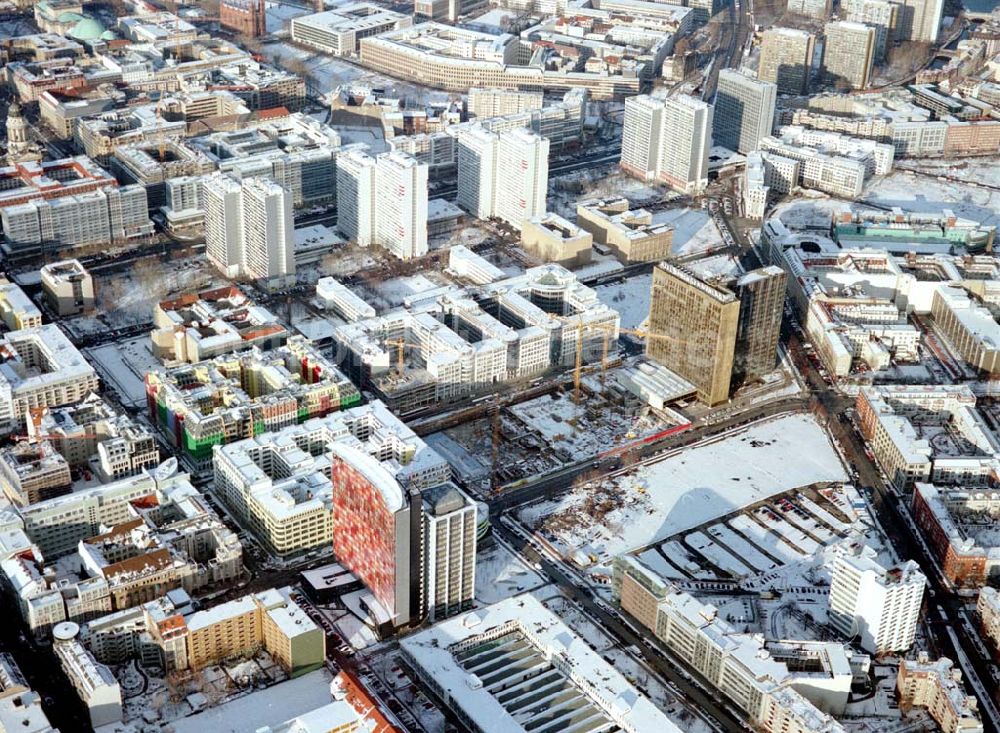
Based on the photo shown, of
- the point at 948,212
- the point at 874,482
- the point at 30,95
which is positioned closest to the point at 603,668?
the point at 874,482

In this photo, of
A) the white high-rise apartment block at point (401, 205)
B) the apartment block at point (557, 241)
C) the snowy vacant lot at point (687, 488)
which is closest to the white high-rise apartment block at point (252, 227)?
the white high-rise apartment block at point (401, 205)

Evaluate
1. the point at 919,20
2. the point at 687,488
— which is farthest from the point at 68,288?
the point at 919,20

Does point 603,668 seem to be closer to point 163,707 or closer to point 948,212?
point 163,707

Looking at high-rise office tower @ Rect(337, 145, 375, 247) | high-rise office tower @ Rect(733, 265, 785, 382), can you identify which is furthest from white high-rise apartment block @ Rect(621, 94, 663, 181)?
high-rise office tower @ Rect(733, 265, 785, 382)

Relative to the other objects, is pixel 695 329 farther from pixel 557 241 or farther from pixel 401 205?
pixel 401 205

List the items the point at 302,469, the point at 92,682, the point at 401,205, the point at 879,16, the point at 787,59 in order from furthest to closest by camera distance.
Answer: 1. the point at 879,16
2. the point at 787,59
3. the point at 401,205
4. the point at 302,469
5. the point at 92,682

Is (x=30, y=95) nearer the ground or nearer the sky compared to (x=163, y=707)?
nearer the sky
